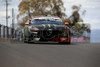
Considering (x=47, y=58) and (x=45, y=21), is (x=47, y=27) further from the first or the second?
(x=47, y=58)

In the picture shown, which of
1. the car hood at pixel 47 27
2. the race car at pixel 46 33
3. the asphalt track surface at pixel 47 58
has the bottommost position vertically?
the asphalt track surface at pixel 47 58

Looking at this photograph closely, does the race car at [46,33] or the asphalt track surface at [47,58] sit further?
the race car at [46,33]

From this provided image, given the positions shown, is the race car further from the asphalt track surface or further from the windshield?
the asphalt track surface

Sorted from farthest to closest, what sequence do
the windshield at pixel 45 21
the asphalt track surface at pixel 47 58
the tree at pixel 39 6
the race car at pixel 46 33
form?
the tree at pixel 39 6
the windshield at pixel 45 21
the race car at pixel 46 33
the asphalt track surface at pixel 47 58

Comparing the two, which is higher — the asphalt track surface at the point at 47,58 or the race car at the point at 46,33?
the race car at the point at 46,33

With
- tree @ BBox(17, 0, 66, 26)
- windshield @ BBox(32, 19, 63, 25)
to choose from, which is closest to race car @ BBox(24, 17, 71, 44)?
windshield @ BBox(32, 19, 63, 25)

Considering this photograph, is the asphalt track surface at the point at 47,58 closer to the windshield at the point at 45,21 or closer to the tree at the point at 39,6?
the windshield at the point at 45,21

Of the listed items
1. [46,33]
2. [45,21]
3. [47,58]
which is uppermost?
[45,21]

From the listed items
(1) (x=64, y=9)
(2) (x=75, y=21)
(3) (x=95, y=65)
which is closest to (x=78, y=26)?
(2) (x=75, y=21)

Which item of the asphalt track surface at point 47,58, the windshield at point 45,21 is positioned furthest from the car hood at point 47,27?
the asphalt track surface at point 47,58

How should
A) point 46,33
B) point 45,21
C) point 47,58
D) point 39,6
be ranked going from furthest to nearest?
point 39,6 → point 45,21 → point 46,33 → point 47,58

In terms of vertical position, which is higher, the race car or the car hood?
the car hood

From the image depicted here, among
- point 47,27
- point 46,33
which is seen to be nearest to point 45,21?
point 47,27

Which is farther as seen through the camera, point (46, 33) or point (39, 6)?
point (39, 6)
